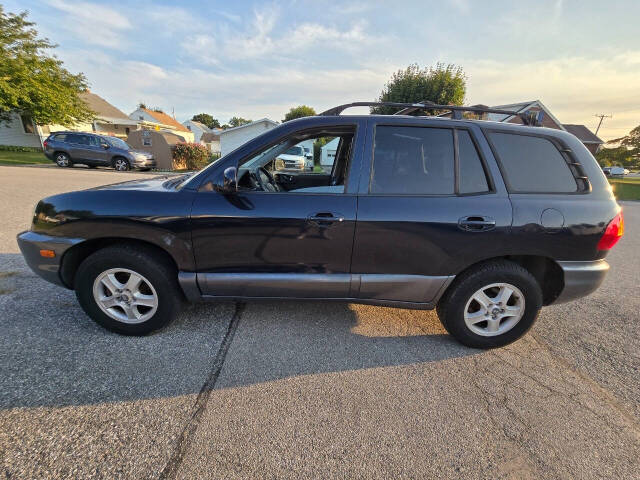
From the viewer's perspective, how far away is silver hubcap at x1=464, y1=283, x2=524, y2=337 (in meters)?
2.38

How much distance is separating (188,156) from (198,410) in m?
17.8

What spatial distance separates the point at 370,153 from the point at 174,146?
17409 mm

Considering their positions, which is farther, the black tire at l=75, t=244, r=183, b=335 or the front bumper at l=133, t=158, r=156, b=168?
the front bumper at l=133, t=158, r=156, b=168

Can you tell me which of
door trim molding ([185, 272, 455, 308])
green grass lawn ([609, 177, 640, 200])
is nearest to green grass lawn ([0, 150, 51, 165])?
door trim molding ([185, 272, 455, 308])

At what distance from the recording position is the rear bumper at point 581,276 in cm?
229

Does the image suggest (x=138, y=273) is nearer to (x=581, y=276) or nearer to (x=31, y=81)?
(x=581, y=276)

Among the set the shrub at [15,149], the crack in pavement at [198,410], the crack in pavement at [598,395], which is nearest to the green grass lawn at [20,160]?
the shrub at [15,149]

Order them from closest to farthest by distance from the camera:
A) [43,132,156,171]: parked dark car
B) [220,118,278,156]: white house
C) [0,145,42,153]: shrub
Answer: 1. [43,132,156,171]: parked dark car
2. [0,145,42,153]: shrub
3. [220,118,278,156]: white house

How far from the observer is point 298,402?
6.17 feet

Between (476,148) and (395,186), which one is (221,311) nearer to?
(395,186)

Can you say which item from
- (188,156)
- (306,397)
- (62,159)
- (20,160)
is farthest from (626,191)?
(20,160)

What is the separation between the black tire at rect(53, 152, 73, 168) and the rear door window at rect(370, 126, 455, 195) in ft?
57.0

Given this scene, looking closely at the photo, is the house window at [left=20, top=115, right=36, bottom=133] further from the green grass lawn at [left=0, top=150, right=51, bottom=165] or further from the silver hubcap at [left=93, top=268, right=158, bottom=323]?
the silver hubcap at [left=93, top=268, right=158, bottom=323]

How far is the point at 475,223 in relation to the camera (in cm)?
215
